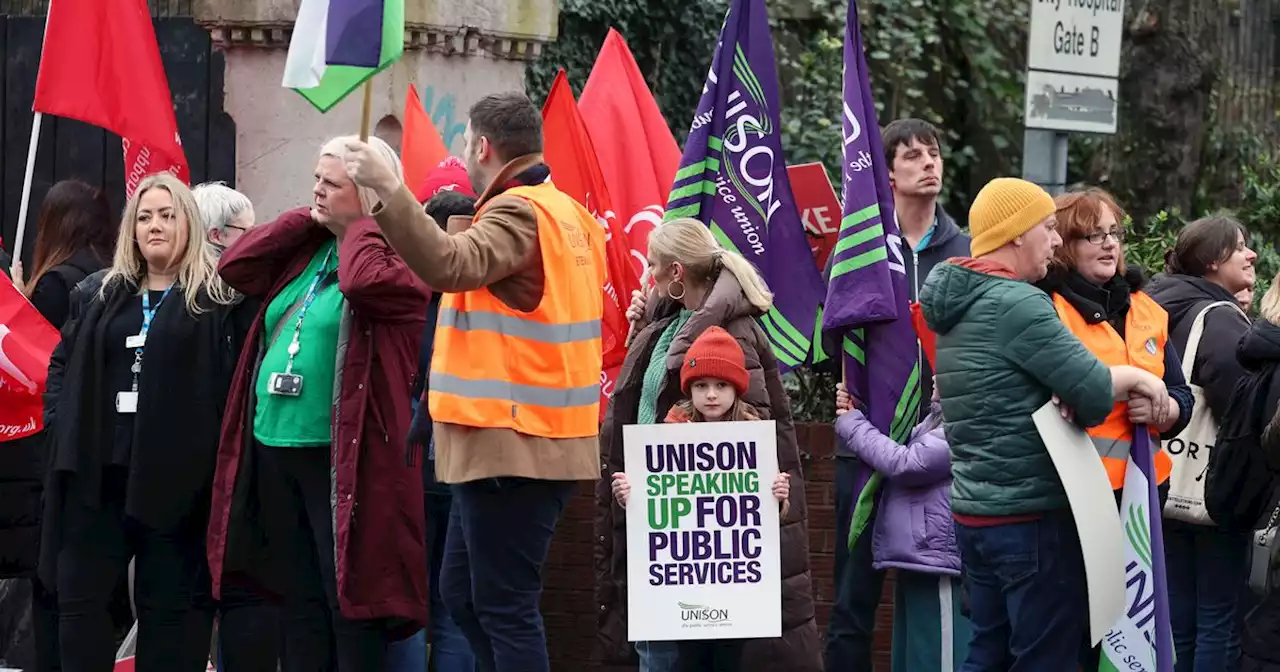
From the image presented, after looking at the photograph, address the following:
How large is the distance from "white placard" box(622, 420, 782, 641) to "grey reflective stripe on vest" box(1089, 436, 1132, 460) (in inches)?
40.8

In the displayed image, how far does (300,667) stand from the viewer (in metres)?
7.54

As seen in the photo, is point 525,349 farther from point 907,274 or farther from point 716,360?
point 907,274

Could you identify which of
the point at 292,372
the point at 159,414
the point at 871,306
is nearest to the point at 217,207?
the point at 159,414

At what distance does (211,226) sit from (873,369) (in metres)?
2.52

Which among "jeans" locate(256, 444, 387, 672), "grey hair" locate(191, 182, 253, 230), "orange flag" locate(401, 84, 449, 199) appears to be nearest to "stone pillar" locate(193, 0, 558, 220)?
"orange flag" locate(401, 84, 449, 199)

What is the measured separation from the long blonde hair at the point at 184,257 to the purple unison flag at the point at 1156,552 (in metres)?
3.09

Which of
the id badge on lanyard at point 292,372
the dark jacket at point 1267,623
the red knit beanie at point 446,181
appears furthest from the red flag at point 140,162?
the dark jacket at point 1267,623

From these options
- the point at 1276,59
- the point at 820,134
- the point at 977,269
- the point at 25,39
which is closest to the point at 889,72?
the point at 820,134

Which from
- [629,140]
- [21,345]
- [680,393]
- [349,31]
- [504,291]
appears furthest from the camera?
[629,140]

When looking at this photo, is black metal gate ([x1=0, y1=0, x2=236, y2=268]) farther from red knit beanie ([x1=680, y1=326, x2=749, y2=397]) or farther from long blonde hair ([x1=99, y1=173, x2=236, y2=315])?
red knit beanie ([x1=680, y1=326, x2=749, y2=397])

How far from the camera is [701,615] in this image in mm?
7422

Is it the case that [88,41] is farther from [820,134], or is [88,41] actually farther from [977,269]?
[820,134]

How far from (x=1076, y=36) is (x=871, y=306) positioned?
4.30ft

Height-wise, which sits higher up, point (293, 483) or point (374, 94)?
point (374, 94)
